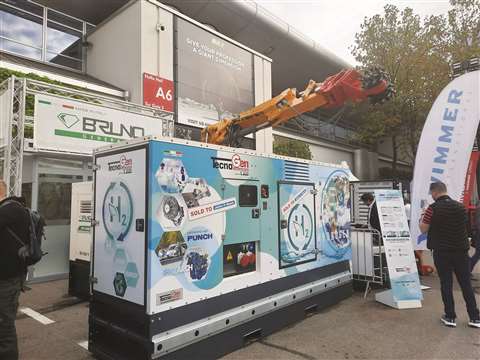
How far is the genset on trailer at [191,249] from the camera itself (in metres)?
3.47

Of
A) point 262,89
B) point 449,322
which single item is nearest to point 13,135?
point 449,322

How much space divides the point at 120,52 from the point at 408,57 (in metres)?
13.4

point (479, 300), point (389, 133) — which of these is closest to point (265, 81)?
point (389, 133)

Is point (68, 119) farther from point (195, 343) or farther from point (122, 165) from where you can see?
point (195, 343)

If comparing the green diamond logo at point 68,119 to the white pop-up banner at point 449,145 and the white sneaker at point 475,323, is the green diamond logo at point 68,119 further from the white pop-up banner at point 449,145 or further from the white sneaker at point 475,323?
the white sneaker at point 475,323

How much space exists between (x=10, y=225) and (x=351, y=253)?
541 cm

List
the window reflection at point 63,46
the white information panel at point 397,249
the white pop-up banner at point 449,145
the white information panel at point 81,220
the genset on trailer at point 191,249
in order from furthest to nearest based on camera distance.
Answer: the window reflection at point 63,46
the white pop-up banner at point 449,145
the white information panel at point 81,220
the white information panel at point 397,249
the genset on trailer at point 191,249

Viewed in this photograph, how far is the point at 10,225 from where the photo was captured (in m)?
3.39

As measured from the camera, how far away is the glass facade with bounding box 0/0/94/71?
12.5 meters

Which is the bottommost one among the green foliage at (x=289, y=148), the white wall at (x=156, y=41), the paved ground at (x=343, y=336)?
the paved ground at (x=343, y=336)

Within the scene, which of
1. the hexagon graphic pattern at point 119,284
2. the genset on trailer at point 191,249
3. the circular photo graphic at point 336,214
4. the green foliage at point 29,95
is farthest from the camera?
the green foliage at point 29,95

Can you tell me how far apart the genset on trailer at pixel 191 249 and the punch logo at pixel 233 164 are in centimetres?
1

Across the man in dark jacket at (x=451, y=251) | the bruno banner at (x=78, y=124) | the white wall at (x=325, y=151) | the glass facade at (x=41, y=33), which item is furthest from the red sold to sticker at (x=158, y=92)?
the man in dark jacket at (x=451, y=251)

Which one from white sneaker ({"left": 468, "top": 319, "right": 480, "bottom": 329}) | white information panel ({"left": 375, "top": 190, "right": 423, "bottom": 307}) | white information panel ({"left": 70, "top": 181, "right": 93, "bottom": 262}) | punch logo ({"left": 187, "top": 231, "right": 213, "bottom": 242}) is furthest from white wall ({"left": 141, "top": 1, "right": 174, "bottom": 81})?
white sneaker ({"left": 468, "top": 319, "right": 480, "bottom": 329})
